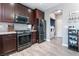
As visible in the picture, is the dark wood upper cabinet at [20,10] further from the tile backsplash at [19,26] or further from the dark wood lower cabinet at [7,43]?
the dark wood lower cabinet at [7,43]

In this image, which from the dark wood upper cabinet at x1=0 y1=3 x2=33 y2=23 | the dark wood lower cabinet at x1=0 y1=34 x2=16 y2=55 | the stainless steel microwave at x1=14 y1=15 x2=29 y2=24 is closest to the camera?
the dark wood lower cabinet at x1=0 y1=34 x2=16 y2=55

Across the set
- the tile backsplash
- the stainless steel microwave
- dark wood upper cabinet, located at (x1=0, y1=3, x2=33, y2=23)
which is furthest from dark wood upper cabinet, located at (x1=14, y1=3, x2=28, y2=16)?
the tile backsplash

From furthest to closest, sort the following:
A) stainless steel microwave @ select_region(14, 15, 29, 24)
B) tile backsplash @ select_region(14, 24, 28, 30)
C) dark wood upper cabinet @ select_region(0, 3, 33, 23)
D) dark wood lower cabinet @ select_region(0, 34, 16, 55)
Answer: tile backsplash @ select_region(14, 24, 28, 30), stainless steel microwave @ select_region(14, 15, 29, 24), dark wood upper cabinet @ select_region(0, 3, 33, 23), dark wood lower cabinet @ select_region(0, 34, 16, 55)

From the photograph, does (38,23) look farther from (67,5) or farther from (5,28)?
(5,28)

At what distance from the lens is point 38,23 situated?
548 centimetres

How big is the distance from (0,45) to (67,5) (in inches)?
143

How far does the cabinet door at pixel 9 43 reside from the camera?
10.1 feet

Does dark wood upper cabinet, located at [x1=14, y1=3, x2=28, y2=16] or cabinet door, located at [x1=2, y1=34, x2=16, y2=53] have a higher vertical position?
dark wood upper cabinet, located at [x1=14, y1=3, x2=28, y2=16]

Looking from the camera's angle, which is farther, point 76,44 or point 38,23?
point 38,23

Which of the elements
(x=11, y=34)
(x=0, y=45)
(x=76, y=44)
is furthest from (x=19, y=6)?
(x=76, y=44)

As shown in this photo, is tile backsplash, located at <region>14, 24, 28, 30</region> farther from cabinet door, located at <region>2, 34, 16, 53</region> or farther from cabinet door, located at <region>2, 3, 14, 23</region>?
cabinet door, located at <region>2, 34, 16, 53</region>

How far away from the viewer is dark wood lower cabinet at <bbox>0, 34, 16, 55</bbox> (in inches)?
117

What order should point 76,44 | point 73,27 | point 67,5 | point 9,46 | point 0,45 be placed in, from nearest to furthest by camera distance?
point 0,45
point 9,46
point 76,44
point 73,27
point 67,5

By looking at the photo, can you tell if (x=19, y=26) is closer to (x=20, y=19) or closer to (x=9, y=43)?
(x=20, y=19)
